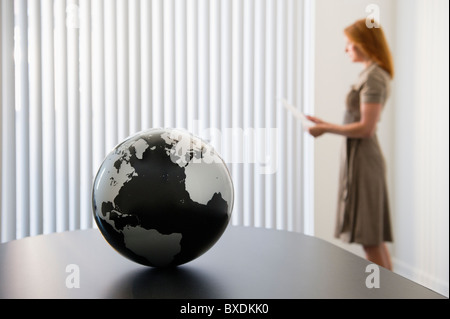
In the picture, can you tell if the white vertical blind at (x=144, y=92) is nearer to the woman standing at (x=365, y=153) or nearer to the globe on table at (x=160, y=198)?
the woman standing at (x=365, y=153)

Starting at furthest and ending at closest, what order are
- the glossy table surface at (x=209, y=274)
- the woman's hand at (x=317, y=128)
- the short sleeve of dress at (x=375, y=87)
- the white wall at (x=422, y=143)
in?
the white wall at (x=422, y=143)
the woman's hand at (x=317, y=128)
the short sleeve of dress at (x=375, y=87)
the glossy table surface at (x=209, y=274)

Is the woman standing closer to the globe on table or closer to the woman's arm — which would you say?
the woman's arm

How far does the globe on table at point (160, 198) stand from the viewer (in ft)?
2.66

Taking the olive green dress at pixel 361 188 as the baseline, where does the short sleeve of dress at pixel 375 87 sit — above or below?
above

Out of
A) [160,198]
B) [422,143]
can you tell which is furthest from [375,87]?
[160,198]

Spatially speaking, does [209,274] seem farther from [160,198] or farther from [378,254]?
[378,254]

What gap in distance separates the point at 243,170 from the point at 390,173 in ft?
3.56

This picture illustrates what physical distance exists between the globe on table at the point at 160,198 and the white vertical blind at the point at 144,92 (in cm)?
202

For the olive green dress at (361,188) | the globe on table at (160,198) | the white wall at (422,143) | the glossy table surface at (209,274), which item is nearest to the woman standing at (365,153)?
the olive green dress at (361,188)

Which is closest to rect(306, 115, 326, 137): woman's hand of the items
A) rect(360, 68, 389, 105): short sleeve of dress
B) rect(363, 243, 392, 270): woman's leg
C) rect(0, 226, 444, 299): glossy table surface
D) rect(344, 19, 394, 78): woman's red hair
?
rect(360, 68, 389, 105): short sleeve of dress

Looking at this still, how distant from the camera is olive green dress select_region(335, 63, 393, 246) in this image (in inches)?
85.6

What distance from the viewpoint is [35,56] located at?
2707mm

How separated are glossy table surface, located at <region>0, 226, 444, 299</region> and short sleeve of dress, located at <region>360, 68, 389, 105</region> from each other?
3.74ft
